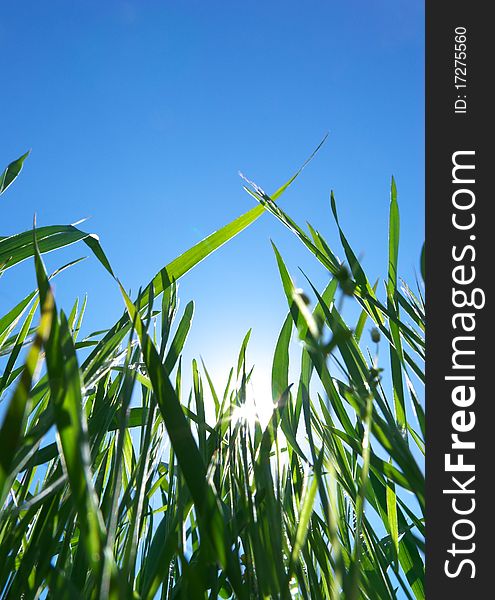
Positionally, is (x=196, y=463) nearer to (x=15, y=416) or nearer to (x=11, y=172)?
(x=15, y=416)

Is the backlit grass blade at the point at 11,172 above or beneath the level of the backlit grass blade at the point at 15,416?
above

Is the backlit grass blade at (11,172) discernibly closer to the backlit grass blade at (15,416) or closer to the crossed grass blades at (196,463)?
the crossed grass blades at (196,463)

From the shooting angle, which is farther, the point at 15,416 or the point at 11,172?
the point at 11,172

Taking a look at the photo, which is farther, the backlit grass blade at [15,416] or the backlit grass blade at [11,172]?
the backlit grass blade at [11,172]

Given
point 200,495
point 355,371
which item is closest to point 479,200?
point 355,371

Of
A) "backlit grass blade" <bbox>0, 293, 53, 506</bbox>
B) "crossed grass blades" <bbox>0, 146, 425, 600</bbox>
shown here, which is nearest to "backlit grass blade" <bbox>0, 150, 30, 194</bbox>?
"crossed grass blades" <bbox>0, 146, 425, 600</bbox>

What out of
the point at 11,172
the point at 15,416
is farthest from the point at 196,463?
the point at 11,172

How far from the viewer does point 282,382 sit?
1.46 ft

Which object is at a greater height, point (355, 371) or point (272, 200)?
point (272, 200)

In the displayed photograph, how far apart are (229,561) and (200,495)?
0.08ft

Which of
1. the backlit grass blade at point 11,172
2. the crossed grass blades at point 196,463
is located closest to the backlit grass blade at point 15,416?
the crossed grass blades at point 196,463

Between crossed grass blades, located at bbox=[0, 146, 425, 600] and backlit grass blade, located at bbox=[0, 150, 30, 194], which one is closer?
crossed grass blades, located at bbox=[0, 146, 425, 600]

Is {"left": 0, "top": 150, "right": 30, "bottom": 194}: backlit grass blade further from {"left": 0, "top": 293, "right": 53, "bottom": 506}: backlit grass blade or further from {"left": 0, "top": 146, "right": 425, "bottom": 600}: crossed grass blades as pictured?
{"left": 0, "top": 293, "right": 53, "bottom": 506}: backlit grass blade

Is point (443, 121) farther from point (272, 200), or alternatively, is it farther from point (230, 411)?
point (230, 411)
